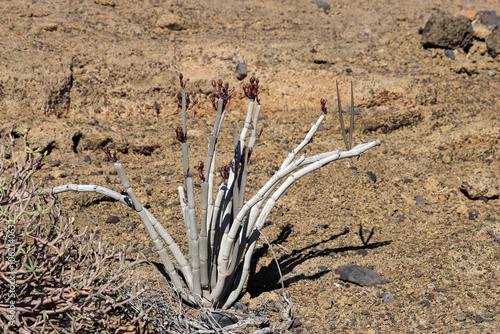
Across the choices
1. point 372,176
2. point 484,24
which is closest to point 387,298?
point 372,176

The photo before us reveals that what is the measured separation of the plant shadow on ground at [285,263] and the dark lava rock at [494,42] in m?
3.98

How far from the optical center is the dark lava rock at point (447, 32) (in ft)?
20.2

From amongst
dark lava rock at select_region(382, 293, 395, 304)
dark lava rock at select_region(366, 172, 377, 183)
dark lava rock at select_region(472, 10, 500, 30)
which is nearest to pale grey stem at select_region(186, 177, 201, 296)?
dark lava rock at select_region(382, 293, 395, 304)

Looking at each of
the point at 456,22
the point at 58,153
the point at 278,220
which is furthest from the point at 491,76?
the point at 58,153

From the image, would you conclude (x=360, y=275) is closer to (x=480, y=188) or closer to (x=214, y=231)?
(x=214, y=231)

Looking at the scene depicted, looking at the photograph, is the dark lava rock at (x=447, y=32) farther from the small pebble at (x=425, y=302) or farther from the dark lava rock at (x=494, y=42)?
the small pebble at (x=425, y=302)

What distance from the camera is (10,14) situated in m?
5.86

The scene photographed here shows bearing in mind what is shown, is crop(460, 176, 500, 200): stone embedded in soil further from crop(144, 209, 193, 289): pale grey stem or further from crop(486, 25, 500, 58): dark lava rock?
crop(144, 209, 193, 289): pale grey stem

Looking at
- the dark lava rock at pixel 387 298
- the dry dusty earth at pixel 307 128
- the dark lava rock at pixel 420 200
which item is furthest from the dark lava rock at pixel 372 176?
the dark lava rock at pixel 387 298

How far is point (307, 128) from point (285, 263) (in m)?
2.22

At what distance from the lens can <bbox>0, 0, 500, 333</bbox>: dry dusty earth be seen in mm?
3424

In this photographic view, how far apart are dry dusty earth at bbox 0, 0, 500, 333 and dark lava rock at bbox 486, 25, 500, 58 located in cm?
12

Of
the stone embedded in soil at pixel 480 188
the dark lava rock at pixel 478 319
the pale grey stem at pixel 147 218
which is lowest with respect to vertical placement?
the dark lava rock at pixel 478 319

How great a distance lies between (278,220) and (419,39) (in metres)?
3.98
